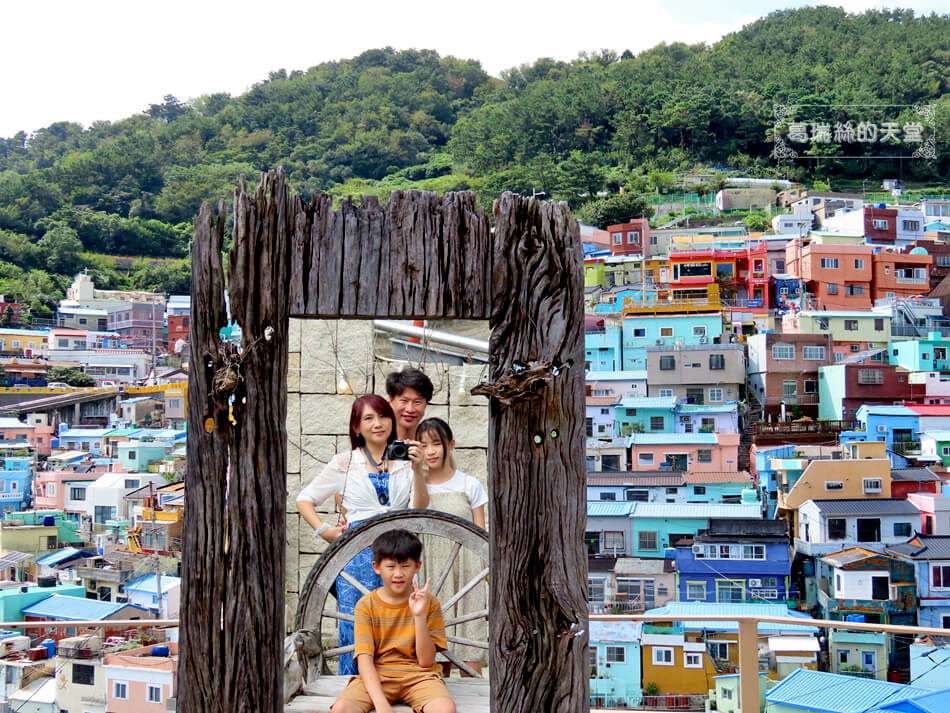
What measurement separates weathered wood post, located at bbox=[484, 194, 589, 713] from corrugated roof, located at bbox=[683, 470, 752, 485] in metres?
18.0

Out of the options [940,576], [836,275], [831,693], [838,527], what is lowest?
[940,576]

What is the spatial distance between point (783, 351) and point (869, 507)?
7.47m

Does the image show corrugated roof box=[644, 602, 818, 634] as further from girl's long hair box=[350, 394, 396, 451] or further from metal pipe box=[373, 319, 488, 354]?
girl's long hair box=[350, 394, 396, 451]

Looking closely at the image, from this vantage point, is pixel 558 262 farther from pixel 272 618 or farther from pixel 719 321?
pixel 719 321

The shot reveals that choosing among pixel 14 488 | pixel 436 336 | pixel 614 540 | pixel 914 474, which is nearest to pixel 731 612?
pixel 614 540

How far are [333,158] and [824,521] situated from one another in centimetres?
3466

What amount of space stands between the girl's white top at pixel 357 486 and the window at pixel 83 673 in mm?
6585

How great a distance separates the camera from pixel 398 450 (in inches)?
97.7

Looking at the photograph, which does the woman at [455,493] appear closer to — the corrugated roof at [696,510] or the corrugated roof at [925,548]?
the corrugated roof at [696,510]

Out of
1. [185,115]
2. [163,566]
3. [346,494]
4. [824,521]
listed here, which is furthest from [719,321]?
[185,115]

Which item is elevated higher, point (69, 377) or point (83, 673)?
point (69, 377)

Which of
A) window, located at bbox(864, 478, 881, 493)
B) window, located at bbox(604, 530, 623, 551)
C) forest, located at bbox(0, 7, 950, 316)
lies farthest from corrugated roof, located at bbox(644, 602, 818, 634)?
forest, located at bbox(0, 7, 950, 316)

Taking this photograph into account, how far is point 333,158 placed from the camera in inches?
1845

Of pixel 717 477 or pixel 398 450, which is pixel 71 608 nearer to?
pixel 717 477
